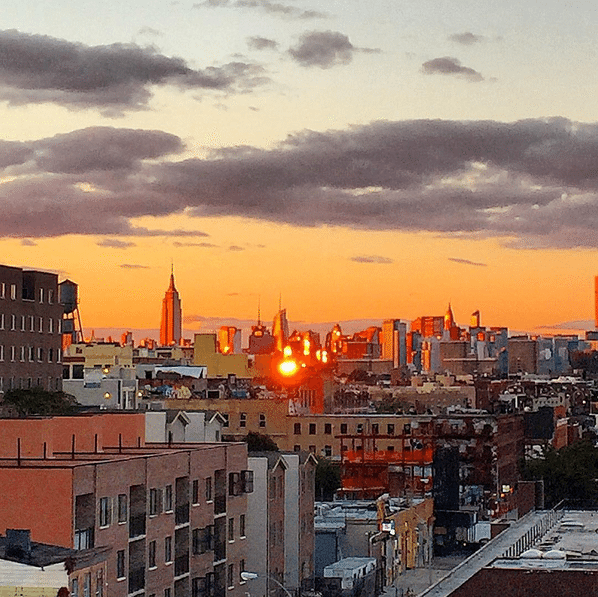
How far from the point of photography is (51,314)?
17688cm

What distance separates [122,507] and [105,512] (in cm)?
212

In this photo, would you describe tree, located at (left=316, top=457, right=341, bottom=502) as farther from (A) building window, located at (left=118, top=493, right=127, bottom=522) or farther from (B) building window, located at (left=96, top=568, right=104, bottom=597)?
(B) building window, located at (left=96, top=568, right=104, bottom=597)

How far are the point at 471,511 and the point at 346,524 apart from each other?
28.8m

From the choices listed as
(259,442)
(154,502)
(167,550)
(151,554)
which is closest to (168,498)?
(154,502)

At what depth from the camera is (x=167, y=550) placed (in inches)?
2928

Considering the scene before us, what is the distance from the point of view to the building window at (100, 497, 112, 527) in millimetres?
67000

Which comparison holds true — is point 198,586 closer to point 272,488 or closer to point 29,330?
point 272,488

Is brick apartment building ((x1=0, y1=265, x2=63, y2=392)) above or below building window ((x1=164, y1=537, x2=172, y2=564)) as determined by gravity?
above

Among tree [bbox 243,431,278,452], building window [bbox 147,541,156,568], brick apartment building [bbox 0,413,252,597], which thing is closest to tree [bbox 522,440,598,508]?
tree [bbox 243,431,278,452]

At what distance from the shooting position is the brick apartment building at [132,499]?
64375 mm

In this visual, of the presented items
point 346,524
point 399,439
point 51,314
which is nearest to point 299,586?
point 346,524

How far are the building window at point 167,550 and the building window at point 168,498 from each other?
1334mm

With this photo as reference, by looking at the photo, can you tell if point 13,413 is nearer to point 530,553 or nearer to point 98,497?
point 98,497

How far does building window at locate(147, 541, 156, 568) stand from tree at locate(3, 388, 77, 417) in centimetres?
5583
